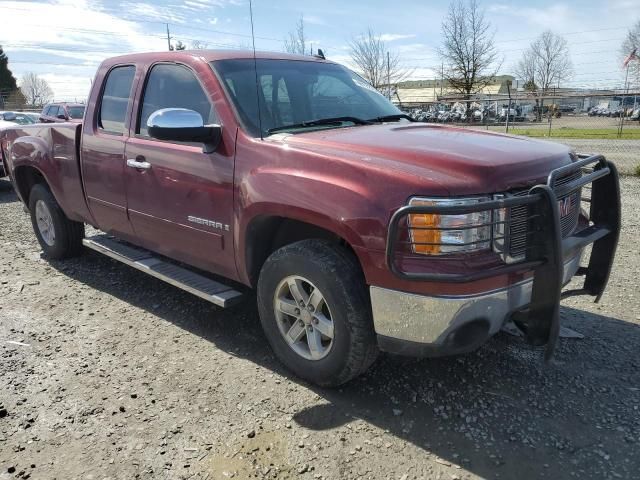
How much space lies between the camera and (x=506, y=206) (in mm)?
2439

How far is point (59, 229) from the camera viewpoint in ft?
18.2

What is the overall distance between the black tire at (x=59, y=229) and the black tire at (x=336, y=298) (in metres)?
3.20

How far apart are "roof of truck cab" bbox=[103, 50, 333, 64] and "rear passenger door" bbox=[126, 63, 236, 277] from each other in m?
0.08

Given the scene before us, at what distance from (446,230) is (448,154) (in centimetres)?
45

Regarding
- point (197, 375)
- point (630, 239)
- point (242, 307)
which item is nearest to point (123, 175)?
point (242, 307)

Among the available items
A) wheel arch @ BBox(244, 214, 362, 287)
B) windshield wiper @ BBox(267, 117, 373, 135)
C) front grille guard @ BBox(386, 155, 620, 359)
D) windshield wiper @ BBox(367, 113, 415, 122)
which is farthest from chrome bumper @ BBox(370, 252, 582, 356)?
windshield wiper @ BBox(367, 113, 415, 122)

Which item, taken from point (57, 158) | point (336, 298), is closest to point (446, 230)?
point (336, 298)

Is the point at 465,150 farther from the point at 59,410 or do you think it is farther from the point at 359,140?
the point at 59,410

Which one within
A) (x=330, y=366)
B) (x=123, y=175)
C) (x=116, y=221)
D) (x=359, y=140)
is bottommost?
(x=330, y=366)

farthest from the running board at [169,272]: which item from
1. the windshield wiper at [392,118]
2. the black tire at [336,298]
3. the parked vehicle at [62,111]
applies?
the parked vehicle at [62,111]

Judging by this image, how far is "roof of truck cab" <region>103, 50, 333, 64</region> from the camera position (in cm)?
383

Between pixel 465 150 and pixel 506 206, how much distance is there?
0.52 metres

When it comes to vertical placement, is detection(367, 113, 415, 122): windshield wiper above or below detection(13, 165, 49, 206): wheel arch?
above

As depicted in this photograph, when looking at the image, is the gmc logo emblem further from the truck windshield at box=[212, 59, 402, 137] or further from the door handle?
the door handle
